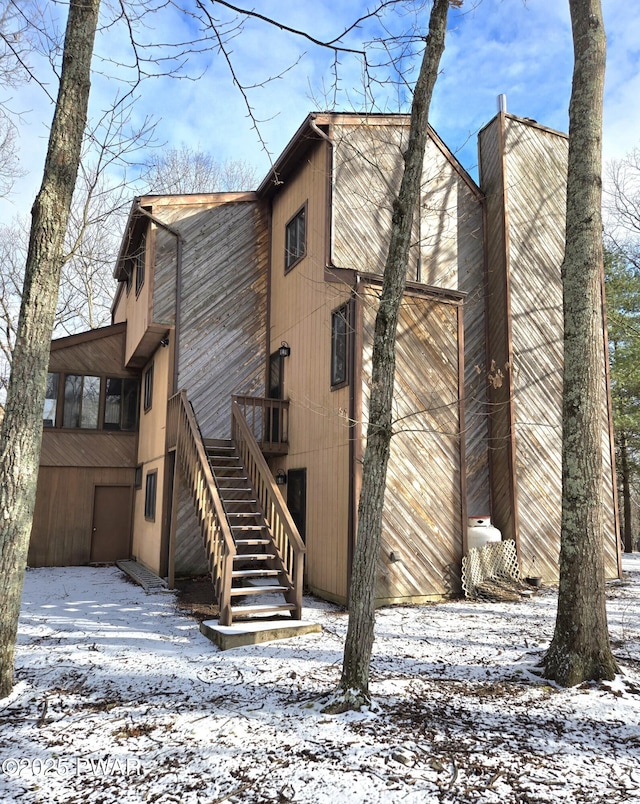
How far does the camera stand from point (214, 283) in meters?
11.5

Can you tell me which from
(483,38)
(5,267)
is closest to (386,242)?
(483,38)

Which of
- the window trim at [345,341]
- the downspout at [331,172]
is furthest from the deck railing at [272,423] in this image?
the downspout at [331,172]

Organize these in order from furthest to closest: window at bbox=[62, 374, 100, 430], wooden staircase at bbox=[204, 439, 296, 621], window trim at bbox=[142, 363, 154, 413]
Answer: window at bbox=[62, 374, 100, 430]
window trim at bbox=[142, 363, 154, 413]
wooden staircase at bbox=[204, 439, 296, 621]

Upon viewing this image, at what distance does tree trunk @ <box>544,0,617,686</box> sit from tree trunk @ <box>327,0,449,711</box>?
1603 mm

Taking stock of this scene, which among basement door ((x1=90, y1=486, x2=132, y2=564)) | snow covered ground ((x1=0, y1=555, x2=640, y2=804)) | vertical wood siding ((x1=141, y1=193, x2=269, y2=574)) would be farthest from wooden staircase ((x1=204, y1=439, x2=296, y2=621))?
basement door ((x1=90, y1=486, x2=132, y2=564))

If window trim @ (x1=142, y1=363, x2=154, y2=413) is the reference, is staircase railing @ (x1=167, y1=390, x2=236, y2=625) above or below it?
below

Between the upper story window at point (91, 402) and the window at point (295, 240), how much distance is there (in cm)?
590

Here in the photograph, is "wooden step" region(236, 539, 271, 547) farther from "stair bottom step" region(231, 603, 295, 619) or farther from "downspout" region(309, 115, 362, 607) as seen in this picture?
"downspout" region(309, 115, 362, 607)

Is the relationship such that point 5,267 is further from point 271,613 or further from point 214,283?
point 271,613

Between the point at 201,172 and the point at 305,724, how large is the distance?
25.7 m

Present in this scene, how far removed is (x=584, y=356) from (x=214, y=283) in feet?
26.5

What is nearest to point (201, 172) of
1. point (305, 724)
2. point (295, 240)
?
point (295, 240)

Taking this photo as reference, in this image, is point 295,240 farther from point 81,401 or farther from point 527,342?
point 81,401

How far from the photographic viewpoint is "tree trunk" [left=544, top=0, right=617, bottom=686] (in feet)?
15.7
